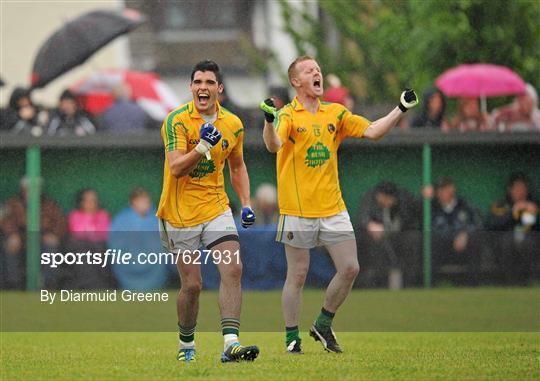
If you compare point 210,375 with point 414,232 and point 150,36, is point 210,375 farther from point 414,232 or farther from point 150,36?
point 150,36

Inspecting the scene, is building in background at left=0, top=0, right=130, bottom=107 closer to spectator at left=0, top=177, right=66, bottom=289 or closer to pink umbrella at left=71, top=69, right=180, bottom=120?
pink umbrella at left=71, top=69, right=180, bottom=120

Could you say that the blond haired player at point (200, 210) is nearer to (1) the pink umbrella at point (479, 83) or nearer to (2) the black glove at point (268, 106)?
(2) the black glove at point (268, 106)

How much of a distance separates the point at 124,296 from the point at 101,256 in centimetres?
73

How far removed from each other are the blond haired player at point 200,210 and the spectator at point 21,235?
765 cm

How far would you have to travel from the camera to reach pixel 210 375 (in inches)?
420

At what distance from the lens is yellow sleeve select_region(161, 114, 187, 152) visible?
11.6 m

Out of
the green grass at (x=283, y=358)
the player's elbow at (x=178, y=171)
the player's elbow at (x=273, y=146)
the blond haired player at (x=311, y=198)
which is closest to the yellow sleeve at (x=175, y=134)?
the player's elbow at (x=178, y=171)

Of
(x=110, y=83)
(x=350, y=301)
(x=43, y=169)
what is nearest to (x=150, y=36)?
(x=110, y=83)

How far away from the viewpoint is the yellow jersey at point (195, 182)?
11719mm

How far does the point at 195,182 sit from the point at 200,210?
21cm

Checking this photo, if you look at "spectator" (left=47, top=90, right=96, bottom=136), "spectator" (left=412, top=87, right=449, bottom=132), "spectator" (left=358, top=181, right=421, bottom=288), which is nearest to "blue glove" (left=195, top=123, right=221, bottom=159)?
"spectator" (left=358, top=181, right=421, bottom=288)

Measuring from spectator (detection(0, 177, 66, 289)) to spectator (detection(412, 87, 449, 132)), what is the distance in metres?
4.79

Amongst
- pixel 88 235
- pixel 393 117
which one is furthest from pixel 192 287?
pixel 88 235

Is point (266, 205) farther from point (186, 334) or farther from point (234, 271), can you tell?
point (234, 271)
